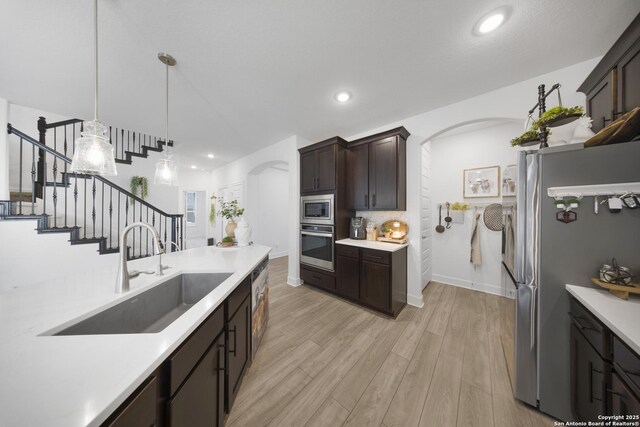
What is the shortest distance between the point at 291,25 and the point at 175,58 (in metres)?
1.14

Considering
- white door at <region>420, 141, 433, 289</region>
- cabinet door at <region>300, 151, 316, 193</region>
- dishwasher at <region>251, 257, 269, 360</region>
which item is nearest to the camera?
dishwasher at <region>251, 257, 269, 360</region>

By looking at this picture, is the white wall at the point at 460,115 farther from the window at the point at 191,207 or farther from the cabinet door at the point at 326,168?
the window at the point at 191,207

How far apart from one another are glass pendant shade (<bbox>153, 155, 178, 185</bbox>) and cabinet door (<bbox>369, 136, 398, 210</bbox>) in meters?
2.53

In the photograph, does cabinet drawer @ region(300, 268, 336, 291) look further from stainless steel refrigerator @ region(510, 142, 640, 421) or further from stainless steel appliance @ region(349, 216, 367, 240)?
stainless steel refrigerator @ region(510, 142, 640, 421)

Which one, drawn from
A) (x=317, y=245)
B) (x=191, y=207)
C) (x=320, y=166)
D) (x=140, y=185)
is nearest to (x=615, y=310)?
(x=317, y=245)

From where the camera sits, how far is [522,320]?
1.35 meters

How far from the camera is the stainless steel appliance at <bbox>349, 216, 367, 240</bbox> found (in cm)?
305

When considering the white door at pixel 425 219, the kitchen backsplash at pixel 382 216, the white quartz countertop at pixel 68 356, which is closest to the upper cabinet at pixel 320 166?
the kitchen backsplash at pixel 382 216

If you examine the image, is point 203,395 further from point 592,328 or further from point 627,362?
point 592,328

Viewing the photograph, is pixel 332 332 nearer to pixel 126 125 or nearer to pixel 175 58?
pixel 175 58

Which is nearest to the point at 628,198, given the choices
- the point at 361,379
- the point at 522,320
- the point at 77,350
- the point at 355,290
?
the point at 522,320

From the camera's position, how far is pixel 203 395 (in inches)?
37.0

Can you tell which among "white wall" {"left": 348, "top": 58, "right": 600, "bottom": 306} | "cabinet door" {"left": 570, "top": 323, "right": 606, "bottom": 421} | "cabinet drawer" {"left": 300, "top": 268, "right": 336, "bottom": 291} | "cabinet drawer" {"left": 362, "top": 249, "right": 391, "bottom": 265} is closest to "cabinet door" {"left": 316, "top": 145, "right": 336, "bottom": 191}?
"white wall" {"left": 348, "top": 58, "right": 600, "bottom": 306}

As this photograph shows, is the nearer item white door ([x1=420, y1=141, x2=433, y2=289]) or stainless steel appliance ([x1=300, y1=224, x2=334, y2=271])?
white door ([x1=420, y1=141, x2=433, y2=289])
